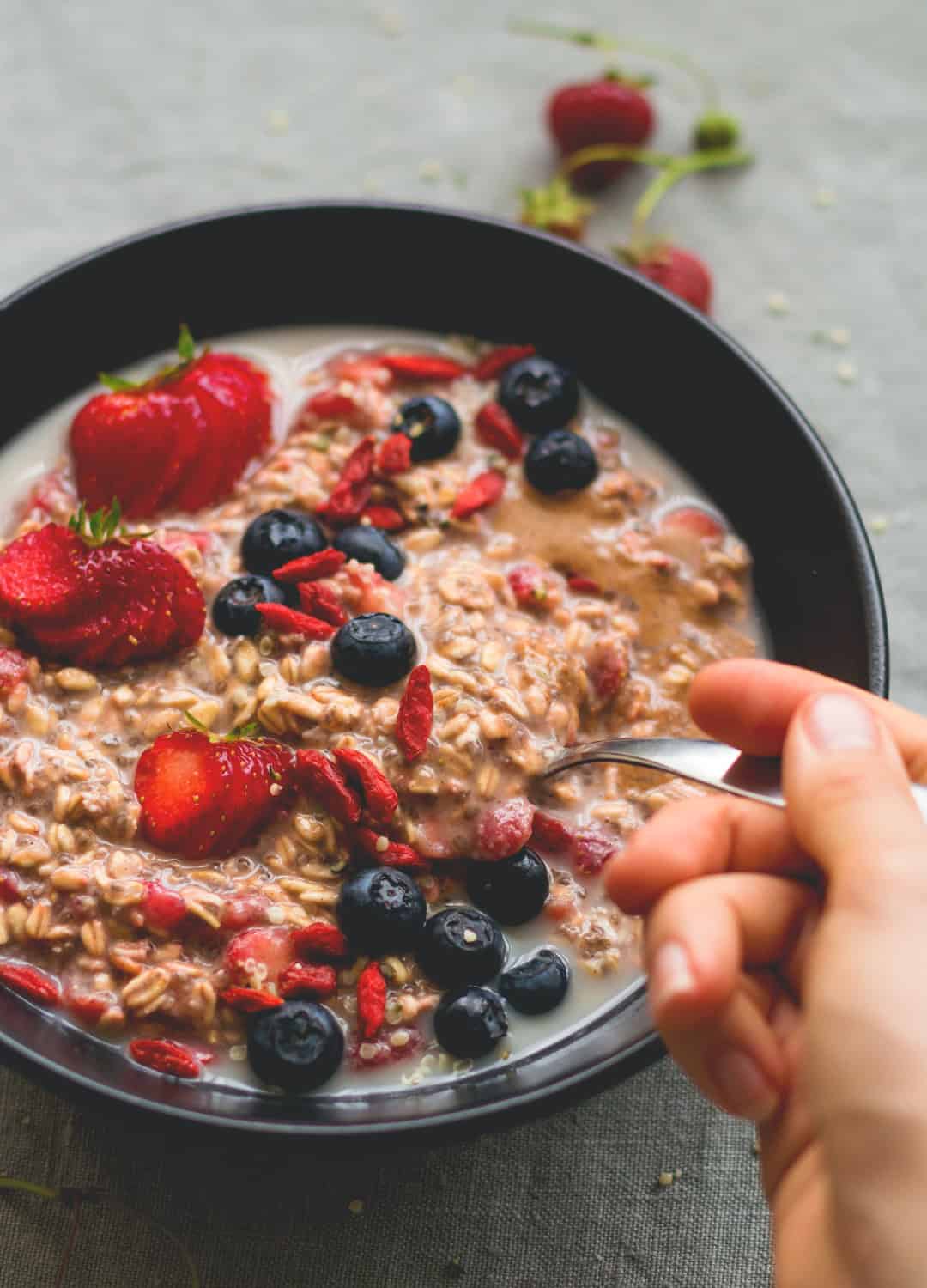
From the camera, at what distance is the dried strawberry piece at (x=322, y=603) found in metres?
1.73

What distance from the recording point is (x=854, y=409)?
2.32 m

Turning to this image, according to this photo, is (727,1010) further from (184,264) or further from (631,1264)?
(184,264)

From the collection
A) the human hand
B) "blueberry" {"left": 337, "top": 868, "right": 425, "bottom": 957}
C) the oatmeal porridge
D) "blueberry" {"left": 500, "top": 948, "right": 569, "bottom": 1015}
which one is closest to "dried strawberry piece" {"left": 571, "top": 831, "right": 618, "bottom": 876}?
the oatmeal porridge

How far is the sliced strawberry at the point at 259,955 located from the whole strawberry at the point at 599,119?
1612mm

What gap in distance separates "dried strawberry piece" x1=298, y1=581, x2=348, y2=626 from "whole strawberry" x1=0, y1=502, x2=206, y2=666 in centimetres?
15

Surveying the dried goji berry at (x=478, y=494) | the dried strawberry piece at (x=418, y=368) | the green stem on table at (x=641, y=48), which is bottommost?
the dried goji berry at (x=478, y=494)

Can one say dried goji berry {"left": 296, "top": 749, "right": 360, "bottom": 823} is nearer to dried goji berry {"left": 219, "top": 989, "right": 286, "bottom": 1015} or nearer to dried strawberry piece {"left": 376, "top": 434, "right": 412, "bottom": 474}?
dried goji berry {"left": 219, "top": 989, "right": 286, "bottom": 1015}

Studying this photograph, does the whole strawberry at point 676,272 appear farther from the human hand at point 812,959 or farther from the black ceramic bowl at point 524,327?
the human hand at point 812,959

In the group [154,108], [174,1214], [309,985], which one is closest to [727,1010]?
[309,985]

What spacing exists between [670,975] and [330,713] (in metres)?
0.67

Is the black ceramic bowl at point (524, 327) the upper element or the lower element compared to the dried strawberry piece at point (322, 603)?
upper

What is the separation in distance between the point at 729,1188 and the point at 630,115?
188 cm

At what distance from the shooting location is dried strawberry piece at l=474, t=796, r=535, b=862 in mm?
1616

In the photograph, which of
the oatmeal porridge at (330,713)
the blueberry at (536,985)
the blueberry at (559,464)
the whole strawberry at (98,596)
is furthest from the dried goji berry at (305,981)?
the blueberry at (559,464)
